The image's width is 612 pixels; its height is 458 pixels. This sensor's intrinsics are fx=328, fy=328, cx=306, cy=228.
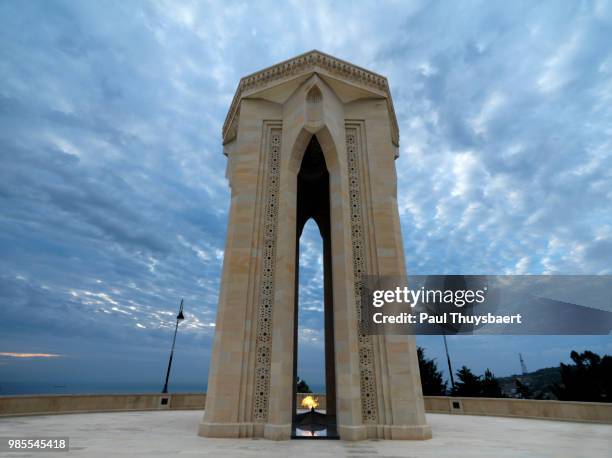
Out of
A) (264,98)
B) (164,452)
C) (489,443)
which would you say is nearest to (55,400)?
(164,452)

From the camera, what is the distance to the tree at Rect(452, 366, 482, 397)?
28.2 m

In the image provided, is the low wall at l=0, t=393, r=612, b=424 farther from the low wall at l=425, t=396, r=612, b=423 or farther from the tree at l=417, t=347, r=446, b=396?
the tree at l=417, t=347, r=446, b=396

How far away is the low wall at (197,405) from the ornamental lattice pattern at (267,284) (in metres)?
9.01

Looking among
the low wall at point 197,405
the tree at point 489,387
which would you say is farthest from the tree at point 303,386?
the tree at point 489,387

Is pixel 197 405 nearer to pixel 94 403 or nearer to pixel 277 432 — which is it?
pixel 94 403

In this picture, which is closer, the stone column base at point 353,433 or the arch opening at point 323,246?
the stone column base at point 353,433

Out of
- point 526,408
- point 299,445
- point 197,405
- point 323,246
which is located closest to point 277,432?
point 299,445

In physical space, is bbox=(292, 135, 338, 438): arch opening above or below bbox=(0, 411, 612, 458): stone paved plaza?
above

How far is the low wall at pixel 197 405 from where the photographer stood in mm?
11578

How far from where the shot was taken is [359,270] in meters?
9.67

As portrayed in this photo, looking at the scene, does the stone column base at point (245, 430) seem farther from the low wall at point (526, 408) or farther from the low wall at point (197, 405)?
the low wall at point (526, 408)

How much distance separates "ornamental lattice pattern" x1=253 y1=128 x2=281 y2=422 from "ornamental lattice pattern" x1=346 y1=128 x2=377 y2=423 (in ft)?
7.90

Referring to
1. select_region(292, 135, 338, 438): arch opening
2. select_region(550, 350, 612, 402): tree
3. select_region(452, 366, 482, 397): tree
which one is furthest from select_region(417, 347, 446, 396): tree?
select_region(292, 135, 338, 438): arch opening

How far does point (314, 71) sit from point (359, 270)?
684 centimetres
